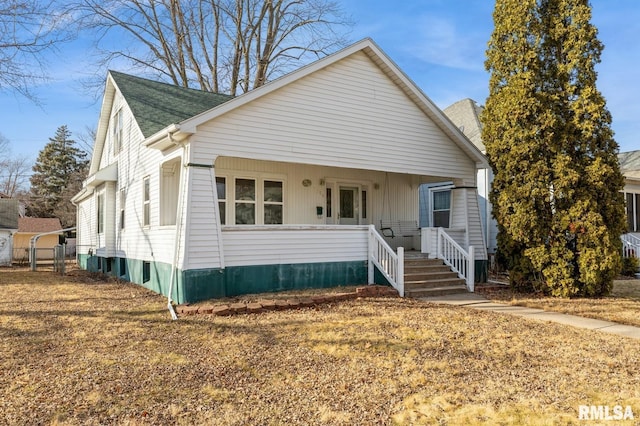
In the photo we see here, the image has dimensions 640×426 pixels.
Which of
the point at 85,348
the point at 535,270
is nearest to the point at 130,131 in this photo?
the point at 85,348

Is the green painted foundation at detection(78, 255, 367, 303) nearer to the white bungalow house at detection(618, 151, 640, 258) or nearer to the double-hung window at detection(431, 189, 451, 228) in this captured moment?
the double-hung window at detection(431, 189, 451, 228)

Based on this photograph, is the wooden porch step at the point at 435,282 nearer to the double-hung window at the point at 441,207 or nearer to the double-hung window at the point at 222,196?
the double-hung window at the point at 222,196

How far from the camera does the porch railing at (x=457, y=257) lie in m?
10.6

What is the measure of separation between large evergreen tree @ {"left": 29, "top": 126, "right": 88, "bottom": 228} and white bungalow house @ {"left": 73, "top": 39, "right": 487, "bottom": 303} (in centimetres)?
3390

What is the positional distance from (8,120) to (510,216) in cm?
2246

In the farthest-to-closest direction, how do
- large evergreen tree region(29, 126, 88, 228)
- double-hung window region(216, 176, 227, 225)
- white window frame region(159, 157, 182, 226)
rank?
large evergreen tree region(29, 126, 88, 228), double-hung window region(216, 176, 227, 225), white window frame region(159, 157, 182, 226)

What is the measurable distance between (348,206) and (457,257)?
3.69 metres

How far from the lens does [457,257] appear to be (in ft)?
35.9

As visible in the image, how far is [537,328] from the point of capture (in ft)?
22.3

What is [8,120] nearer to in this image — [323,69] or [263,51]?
[263,51]

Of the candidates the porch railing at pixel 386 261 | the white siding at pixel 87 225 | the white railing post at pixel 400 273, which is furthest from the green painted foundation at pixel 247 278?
the white siding at pixel 87 225

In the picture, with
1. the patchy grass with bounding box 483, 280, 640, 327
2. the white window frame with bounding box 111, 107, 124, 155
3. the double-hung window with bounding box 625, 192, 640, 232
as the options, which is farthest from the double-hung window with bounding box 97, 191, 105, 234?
the double-hung window with bounding box 625, 192, 640, 232

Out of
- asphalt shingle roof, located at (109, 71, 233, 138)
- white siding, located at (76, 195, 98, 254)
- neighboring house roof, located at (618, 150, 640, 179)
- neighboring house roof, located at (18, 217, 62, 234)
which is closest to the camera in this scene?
asphalt shingle roof, located at (109, 71, 233, 138)

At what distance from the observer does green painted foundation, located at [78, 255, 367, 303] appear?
28.0ft
